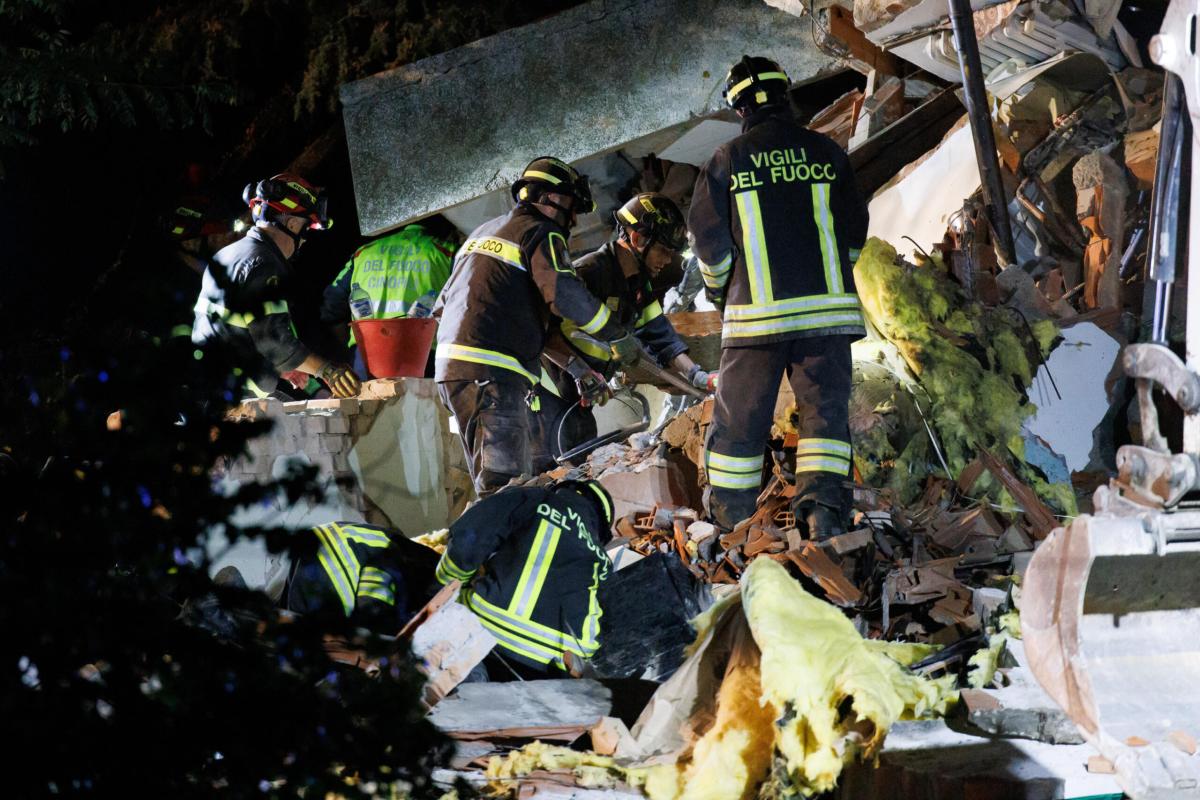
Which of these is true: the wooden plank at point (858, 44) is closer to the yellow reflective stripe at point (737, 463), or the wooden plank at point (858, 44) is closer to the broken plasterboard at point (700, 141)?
the broken plasterboard at point (700, 141)

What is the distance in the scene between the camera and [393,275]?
8758 millimetres

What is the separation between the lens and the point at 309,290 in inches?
438

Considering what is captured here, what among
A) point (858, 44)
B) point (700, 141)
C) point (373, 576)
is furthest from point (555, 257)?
point (700, 141)

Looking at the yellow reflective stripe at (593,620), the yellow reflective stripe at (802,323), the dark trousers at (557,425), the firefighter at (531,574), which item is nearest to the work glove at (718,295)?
the yellow reflective stripe at (802,323)

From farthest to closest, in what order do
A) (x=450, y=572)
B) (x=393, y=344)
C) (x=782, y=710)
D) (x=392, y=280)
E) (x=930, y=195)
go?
(x=392, y=280), (x=393, y=344), (x=930, y=195), (x=450, y=572), (x=782, y=710)

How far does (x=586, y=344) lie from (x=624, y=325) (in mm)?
379

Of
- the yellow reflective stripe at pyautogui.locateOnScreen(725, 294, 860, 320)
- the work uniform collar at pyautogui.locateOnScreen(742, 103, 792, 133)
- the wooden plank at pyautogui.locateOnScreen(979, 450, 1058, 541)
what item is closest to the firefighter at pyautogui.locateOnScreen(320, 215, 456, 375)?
the work uniform collar at pyautogui.locateOnScreen(742, 103, 792, 133)

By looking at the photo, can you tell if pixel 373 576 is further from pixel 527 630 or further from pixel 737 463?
pixel 737 463

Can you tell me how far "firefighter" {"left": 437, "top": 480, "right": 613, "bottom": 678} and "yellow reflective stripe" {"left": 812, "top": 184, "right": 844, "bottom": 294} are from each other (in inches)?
77.2

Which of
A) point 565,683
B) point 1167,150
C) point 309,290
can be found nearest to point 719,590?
point 565,683

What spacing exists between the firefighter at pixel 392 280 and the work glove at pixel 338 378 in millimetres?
1696

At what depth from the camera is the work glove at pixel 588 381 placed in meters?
6.96

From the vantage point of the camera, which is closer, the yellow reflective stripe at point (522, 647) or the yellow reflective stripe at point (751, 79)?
the yellow reflective stripe at point (522, 647)

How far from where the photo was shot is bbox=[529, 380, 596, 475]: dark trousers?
721 centimetres
